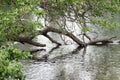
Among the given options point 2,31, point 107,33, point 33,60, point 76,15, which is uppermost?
point 2,31

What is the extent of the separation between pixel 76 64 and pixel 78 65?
35 centimetres

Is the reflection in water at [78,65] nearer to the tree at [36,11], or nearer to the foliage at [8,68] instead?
the tree at [36,11]

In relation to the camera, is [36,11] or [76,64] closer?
[36,11]

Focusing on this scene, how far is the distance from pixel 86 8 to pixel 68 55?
908 centimetres

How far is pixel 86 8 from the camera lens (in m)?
16.6

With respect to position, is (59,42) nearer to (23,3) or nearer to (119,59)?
(119,59)

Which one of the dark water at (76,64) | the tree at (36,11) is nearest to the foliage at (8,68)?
the tree at (36,11)

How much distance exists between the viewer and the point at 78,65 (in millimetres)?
21578

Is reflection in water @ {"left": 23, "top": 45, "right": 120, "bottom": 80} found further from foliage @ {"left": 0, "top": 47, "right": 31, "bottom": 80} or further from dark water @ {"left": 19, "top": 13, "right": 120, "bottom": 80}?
foliage @ {"left": 0, "top": 47, "right": 31, "bottom": 80}

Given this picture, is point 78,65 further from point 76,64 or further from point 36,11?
point 36,11

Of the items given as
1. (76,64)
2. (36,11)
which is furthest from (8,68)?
(76,64)

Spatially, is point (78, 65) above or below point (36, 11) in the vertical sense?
below

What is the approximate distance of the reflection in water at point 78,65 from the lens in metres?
18.8

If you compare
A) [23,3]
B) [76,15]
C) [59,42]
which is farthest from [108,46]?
[23,3]
